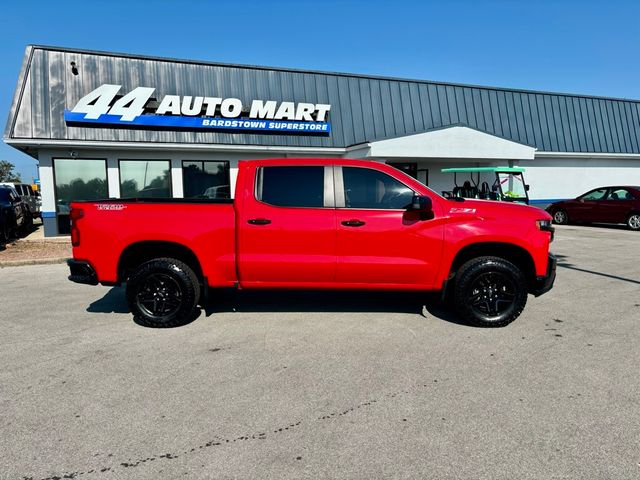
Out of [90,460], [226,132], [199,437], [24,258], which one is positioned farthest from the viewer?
[226,132]

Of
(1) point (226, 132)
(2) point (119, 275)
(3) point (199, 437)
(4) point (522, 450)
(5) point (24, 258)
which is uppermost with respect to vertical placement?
(1) point (226, 132)

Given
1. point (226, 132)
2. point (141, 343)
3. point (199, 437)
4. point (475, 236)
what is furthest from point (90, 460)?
point (226, 132)

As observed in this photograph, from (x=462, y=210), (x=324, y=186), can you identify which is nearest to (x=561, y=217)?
(x=462, y=210)

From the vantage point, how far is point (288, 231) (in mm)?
5105

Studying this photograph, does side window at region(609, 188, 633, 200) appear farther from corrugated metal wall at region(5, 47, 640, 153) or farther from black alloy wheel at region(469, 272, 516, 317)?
black alloy wheel at region(469, 272, 516, 317)

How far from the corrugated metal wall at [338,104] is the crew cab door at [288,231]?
10965mm

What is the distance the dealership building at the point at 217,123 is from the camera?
1401cm

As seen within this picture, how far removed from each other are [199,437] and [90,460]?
2.15ft

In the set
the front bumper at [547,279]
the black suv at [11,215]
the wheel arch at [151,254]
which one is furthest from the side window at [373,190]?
the black suv at [11,215]

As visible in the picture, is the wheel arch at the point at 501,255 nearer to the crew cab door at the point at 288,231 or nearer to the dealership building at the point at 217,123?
the crew cab door at the point at 288,231

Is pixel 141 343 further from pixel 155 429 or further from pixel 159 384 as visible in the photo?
pixel 155 429

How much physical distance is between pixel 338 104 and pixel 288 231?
13.4 meters

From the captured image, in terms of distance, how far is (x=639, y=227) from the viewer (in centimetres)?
1563

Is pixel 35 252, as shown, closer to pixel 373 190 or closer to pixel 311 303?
pixel 311 303
